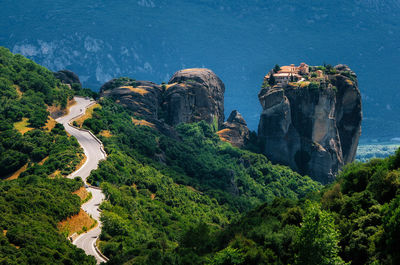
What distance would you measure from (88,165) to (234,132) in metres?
83.1

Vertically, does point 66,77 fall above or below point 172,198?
above

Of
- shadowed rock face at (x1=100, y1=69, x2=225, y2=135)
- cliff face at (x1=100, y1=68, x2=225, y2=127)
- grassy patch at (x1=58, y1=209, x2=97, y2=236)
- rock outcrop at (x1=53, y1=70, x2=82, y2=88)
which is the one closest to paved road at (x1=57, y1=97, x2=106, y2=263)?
grassy patch at (x1=58, y1=209, x2=97, y2=236)

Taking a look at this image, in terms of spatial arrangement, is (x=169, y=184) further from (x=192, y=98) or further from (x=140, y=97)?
(x=192, y=98)

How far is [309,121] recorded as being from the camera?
15312 centimetres

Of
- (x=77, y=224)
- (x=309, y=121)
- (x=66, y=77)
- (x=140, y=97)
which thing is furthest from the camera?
(x=66, y=77)

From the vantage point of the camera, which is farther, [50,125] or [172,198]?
[50,125]

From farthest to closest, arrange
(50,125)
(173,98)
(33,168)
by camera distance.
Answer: (173,98)
(50,125)
(33,168)

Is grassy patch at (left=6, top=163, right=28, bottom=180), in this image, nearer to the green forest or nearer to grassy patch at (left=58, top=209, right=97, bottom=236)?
the green forest

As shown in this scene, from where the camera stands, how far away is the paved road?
60.5 metres

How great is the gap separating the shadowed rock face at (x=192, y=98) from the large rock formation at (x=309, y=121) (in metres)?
16.5

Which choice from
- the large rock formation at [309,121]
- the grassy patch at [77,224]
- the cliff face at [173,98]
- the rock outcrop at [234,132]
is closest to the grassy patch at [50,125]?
the cliff face at [173,98]

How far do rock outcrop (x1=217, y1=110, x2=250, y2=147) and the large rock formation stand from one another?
24.1ft

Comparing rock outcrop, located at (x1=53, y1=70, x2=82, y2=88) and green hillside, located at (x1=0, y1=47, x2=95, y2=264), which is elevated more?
rock outcrop, located at (x1=53, y1=70, x2=82, y2=88)

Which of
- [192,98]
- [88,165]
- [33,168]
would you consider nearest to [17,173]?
[33,168]
